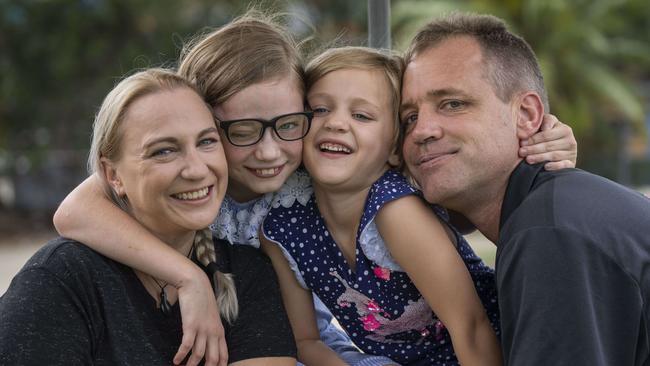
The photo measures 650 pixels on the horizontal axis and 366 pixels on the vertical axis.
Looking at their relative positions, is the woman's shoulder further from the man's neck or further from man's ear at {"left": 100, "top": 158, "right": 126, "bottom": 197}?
the man's neck

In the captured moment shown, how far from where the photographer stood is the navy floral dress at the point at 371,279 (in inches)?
109

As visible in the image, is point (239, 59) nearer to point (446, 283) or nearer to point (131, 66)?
point (446, 283)

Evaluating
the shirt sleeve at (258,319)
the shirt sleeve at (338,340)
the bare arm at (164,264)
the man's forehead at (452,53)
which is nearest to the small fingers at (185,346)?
the bare arm at (164,264)

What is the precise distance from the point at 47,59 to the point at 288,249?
416 inches

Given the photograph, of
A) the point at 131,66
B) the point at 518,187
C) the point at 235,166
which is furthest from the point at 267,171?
the point at 131,66

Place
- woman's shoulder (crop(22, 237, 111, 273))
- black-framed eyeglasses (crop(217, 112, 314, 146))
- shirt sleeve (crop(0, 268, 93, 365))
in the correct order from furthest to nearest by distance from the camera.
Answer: black-framed eyeglasses (crop(217, 112, 314, 146)) → woman's shoulder (crop(22, 237, 111, 273)) → shirt sleeve (crop(0, 268, 93, 365))

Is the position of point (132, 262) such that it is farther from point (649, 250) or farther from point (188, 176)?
point (649, 250)

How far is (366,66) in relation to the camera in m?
2.84

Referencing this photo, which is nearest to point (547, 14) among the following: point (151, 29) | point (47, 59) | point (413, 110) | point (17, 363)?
point (151, 29)

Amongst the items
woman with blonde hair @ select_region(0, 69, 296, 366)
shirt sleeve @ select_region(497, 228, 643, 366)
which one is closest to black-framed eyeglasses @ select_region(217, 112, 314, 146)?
woman with blonde hair @ select_region(0, 69, 296, 366)

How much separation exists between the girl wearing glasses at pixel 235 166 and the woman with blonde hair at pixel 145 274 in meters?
0.06

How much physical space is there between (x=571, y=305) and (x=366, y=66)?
1.13 meters

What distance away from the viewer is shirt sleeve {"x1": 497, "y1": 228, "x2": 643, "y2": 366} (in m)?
2.05

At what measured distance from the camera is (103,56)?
12656mm
